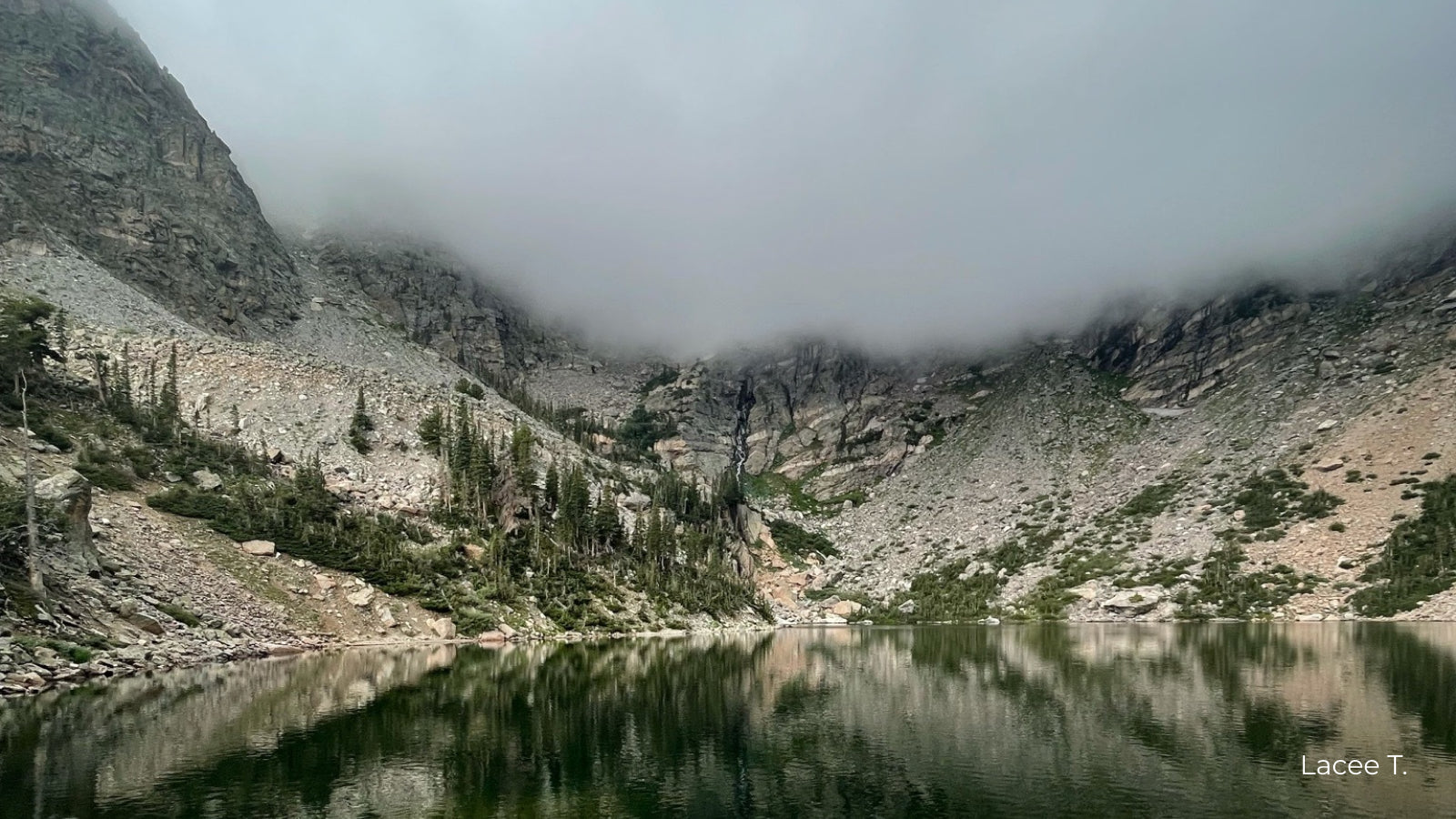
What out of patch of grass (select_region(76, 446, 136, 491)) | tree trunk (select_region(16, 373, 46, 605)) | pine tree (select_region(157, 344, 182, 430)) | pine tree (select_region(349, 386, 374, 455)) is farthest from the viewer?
pine tree (select_region(349, 386, 374, 455))

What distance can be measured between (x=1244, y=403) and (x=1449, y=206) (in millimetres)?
71695

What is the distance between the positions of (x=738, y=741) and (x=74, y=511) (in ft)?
150

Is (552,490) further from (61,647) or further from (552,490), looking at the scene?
(61,647)

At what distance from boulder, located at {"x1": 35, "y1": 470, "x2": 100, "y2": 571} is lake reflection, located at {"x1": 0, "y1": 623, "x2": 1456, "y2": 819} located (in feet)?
38.1

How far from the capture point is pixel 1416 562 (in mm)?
106125

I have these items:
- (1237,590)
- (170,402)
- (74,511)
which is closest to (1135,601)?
(1237,590)

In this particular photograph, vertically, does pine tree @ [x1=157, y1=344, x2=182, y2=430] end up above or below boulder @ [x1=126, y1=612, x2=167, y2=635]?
above

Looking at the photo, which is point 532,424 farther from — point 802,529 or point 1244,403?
point 1244,403

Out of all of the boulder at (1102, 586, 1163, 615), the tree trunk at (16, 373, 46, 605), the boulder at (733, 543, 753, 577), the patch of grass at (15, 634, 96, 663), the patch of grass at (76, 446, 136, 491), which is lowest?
the boulder at (1102, 586, 1163, 615)

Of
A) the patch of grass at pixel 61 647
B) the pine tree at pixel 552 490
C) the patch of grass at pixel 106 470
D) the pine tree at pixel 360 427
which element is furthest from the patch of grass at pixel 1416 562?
the patch of grass at pixel 106 470

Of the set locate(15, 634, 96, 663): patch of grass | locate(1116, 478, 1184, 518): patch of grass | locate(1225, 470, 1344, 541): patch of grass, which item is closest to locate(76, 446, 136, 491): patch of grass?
locate(15, 634, 96, 663): patch of grass

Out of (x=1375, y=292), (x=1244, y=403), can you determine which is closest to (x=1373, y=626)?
(x=1244, y=403)

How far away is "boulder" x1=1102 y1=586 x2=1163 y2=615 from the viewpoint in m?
125

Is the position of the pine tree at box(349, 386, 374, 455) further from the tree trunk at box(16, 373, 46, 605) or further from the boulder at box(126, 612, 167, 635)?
the tree trunk at box(16, 373, 46, 605)
